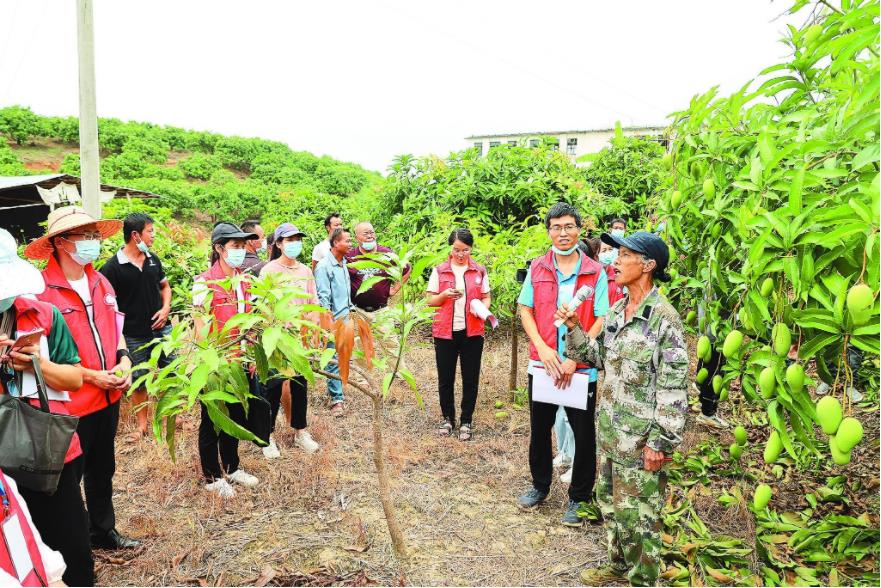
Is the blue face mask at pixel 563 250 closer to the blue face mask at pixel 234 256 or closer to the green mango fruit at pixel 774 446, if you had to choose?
the green mango fruit at pixel 774 446

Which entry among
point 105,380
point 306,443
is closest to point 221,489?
point 306,443

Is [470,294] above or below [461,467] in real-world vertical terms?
above

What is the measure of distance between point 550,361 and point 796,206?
164 centimetres

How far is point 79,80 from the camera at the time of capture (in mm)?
5609

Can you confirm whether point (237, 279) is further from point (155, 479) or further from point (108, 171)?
point (108, 171)

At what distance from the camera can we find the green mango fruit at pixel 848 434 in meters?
1.67

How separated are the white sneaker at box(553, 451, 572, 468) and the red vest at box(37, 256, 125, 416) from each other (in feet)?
9.56

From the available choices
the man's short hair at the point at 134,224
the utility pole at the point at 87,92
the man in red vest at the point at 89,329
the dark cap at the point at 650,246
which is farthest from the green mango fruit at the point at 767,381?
the utility pole at the point at 87,92

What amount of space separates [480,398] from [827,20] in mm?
4198

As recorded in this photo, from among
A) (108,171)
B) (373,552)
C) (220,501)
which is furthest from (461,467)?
(108,171)

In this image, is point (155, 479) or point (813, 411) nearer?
point (813, 411)

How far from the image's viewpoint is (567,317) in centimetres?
289

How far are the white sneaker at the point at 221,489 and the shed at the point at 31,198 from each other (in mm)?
10445

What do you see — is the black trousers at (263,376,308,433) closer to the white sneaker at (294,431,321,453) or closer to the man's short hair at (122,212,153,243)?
the white sneaker at (294,431,321,453)
